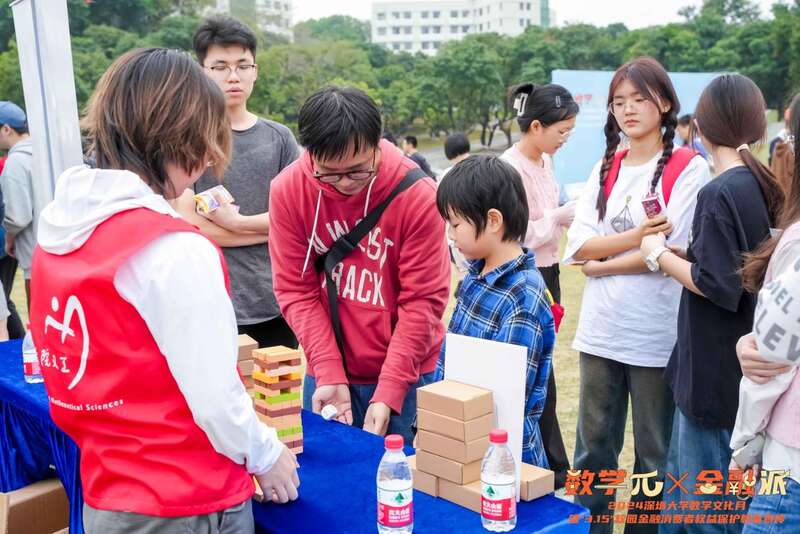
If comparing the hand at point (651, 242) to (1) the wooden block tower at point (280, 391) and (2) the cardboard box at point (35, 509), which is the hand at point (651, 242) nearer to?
(1) the wooden block tower at point (280, 391)

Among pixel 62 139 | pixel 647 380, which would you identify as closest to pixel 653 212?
pixel 647 380

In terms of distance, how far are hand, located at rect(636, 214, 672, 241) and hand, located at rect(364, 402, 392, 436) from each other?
946 mm

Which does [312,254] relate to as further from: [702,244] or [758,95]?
[758,95]

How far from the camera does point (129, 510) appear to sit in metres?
1.18

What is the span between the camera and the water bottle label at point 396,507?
121 centimetres

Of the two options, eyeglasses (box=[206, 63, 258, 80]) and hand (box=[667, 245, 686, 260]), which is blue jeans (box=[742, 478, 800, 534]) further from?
eyeglasses (box=[206, 63, 258, 80])

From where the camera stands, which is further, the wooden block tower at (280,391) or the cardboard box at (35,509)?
the cardboard box at (35,509)

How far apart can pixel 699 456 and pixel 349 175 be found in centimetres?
121

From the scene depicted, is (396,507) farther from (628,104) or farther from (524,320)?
(628,104)

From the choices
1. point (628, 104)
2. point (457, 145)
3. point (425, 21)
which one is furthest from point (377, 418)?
point (425, 21)

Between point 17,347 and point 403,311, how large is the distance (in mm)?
1583

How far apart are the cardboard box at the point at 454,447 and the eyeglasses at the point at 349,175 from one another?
704 millimetres

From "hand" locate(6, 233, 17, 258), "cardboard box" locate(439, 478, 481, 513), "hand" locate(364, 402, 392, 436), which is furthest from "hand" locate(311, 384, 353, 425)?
"hand" locate(6, 233, 17, 258)

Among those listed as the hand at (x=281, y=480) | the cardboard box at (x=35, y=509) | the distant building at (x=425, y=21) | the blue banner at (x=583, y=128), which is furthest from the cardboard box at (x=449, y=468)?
the distant building at (x=425, y=21)
